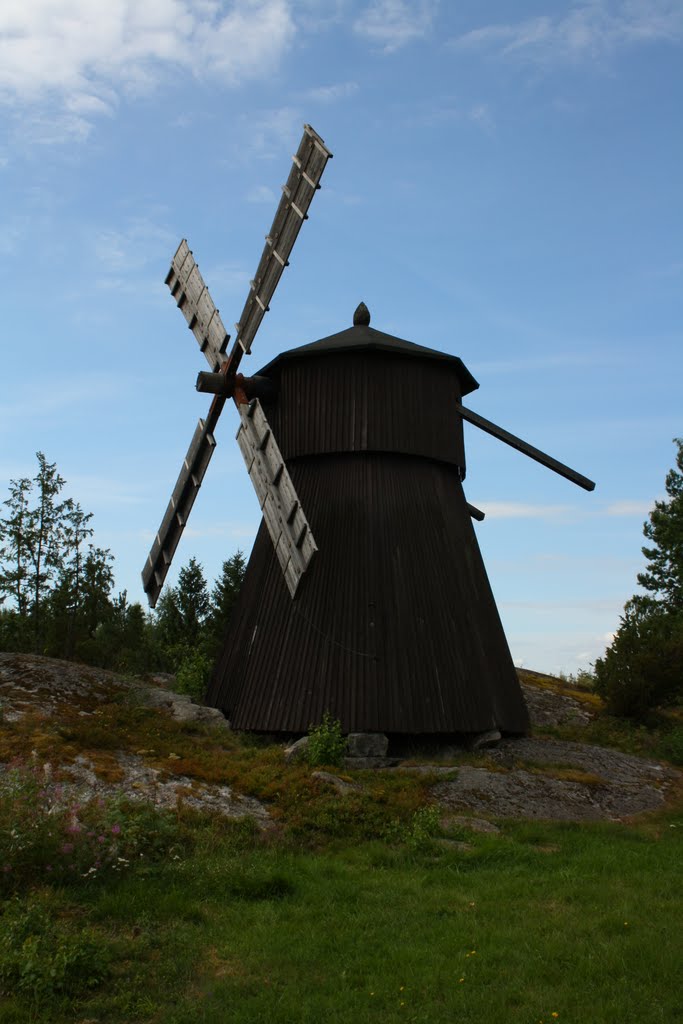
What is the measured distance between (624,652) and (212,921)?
17602 millimetres

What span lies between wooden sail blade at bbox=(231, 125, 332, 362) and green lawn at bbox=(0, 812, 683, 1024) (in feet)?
31.7

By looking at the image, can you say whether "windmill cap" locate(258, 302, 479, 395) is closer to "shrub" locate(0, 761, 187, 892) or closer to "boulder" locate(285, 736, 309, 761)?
"boulder" locate(285, 736, 309, 761)

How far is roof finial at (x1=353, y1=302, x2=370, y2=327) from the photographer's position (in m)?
20.5

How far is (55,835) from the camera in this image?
29.8 ft

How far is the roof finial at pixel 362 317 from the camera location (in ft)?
67.2

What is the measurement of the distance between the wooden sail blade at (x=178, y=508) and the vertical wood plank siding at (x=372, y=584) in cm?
173

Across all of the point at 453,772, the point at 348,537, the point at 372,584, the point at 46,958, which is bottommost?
the point at 46,958

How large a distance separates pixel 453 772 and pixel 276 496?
5.32 metres

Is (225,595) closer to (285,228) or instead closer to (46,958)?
(285,228)

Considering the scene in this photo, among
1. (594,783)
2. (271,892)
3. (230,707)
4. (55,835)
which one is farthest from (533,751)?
(55,835)

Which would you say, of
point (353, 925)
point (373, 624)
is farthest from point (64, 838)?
point (373, 624)

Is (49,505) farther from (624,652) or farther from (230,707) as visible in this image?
(624,652)

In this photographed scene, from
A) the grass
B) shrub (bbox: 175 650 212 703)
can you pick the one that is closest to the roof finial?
shrub (bbox: 175 650 212 703)

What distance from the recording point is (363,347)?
1812 centimetres
